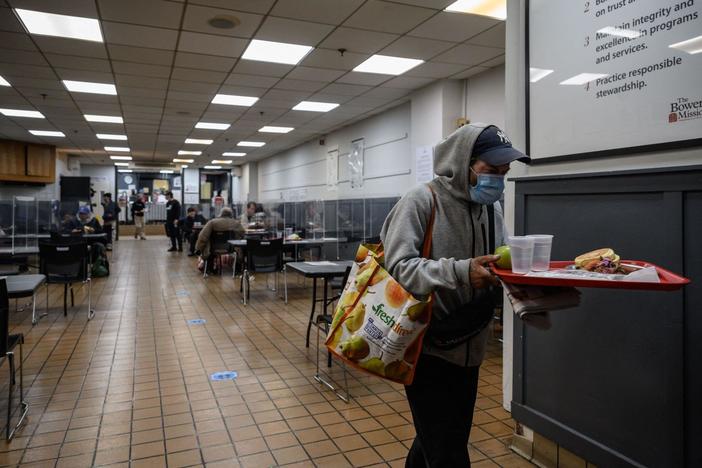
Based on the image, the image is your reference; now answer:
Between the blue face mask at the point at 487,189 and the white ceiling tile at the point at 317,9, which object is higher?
the white ceiling tile at the point at 317,9

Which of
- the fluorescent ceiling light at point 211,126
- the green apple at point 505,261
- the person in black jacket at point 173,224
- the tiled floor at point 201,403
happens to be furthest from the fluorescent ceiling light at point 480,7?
the person in black jacket at point 173,224

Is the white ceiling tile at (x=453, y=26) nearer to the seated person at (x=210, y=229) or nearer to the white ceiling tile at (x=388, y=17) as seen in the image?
the white ceiling tile at (x=388, y=17)

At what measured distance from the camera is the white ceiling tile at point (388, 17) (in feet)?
14.4

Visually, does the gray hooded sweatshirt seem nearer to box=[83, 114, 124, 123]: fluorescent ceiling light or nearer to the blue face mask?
the blue face mask

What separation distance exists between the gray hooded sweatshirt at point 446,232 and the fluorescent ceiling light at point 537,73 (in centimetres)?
109

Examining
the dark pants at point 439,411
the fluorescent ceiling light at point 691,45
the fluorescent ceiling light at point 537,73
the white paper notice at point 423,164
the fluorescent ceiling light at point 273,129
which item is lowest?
the dark pants at point 439,411

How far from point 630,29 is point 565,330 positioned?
4.21 feet

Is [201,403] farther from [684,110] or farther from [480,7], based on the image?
[480,7]

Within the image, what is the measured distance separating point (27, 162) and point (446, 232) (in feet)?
47.9

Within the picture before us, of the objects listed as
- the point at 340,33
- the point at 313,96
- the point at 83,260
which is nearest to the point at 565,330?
the point at 340,33

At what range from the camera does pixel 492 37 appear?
17.1 ft

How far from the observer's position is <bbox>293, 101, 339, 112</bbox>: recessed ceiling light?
8320mm

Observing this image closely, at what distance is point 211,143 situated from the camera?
13.1m

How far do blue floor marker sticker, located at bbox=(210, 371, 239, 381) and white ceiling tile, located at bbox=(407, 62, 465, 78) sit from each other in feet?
14.8
